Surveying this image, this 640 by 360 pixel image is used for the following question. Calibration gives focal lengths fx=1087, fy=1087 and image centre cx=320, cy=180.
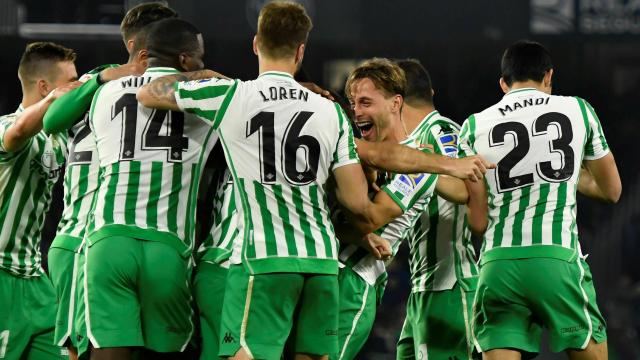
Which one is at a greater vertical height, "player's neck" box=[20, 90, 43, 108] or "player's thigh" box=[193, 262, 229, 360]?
"player's neck" box=[20, 90, 43, 108]

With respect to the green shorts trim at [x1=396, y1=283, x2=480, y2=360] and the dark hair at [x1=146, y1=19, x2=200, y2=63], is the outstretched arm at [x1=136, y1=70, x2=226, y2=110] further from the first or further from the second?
the green shorts trim at [x1=396, y1=283, x2=480, y2=360]

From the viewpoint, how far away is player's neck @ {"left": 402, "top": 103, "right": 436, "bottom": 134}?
6.02 m

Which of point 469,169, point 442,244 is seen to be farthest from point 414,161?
point 442,244

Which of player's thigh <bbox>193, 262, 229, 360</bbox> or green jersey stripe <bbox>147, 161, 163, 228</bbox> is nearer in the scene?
green jersey stripe <bbox>147, 161, 163, 228</bbox>

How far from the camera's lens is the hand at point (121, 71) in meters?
4.70

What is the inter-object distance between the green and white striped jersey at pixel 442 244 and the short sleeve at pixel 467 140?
13.2 inches

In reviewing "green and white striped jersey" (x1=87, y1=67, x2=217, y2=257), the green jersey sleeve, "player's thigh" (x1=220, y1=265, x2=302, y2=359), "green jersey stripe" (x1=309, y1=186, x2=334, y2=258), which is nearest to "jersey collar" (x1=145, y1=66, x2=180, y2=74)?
"green and white striped jersey" (x1=87, y1=67, x2=217, y2=257)

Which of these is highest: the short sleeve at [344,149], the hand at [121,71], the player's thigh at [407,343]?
the hand at [121,71]

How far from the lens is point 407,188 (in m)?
4.86

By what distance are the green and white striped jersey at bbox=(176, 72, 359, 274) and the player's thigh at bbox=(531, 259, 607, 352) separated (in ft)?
3.74

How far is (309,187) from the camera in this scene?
4.37 meters

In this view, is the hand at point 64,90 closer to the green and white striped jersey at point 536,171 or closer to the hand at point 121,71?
the hand at point 121,71

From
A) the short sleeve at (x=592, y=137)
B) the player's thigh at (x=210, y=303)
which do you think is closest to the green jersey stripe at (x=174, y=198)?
the player's thigh at (x=210, y=303)

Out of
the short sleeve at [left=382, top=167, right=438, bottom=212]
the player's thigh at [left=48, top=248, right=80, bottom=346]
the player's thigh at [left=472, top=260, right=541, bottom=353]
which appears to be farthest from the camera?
the player's thigh at [left=472, top=260, right=541, bottom=353]
